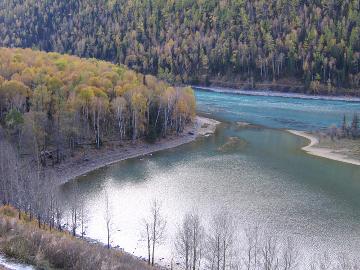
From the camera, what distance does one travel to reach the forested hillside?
1838 inches

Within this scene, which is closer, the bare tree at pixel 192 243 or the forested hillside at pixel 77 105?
the bare tree at pixel 192 243

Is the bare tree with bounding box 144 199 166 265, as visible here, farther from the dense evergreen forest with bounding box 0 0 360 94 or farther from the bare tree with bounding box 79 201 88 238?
the dense evergreen forest with bounding box 0 0 360 94

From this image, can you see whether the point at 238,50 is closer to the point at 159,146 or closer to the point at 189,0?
the point at 189,0

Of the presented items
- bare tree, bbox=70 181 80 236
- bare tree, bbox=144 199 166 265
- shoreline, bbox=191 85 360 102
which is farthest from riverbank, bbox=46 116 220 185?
shoreline, bbox=191 85 360 102

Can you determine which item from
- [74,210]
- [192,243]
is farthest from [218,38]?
[192,243]

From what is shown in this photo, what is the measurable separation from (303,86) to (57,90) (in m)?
64.6

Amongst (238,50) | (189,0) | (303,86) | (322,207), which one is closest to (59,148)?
(322,207)

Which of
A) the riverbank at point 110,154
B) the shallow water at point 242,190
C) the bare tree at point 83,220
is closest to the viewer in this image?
the bare tree at point 83,220

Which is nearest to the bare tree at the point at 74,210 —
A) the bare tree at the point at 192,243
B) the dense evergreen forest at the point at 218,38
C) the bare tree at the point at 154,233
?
the bare tree at the point at 154,233

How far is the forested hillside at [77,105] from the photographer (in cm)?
4669

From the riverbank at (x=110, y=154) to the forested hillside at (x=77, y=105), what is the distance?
1032 mm

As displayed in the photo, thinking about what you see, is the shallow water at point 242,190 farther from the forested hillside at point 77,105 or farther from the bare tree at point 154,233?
the forested hillside at point 77,105

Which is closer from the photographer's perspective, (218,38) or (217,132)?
(217,132)

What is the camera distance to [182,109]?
2416 inches
